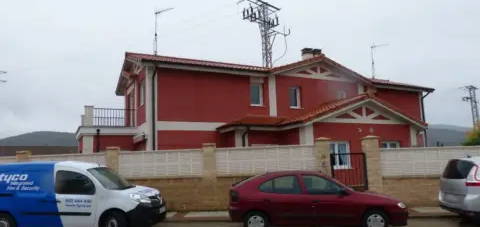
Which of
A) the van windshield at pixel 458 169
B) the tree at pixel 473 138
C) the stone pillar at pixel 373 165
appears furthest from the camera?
the tree at pixel 473 138

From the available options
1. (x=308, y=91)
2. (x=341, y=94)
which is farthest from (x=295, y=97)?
(x=341, y=94)

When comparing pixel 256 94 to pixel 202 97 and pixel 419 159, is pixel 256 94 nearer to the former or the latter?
pixel 202 97

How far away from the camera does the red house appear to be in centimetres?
1977

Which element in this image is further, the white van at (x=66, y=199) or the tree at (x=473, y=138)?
the tree at (x=473, y=138)

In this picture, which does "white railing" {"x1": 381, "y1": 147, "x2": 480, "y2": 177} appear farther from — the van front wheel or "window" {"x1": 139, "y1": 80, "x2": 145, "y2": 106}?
"window" {"x1": 139, "y1": 80, "x2": 145, "y2": 106}

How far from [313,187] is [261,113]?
1142 cm


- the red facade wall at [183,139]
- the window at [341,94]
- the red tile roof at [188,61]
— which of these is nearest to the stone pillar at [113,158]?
the red facade wall at [183,139]

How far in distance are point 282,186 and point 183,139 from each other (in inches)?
376

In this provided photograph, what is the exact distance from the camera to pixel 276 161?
1504cm

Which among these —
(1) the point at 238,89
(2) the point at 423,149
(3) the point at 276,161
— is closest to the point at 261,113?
(1) the point at 238,89

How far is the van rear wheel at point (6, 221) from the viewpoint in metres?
11.1

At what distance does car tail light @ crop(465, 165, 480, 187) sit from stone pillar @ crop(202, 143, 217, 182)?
7319 mm

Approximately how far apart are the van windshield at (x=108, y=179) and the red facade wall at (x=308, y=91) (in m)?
11.9

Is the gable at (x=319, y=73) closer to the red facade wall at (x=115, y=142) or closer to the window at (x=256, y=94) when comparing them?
the window at (x=256, y=94)
